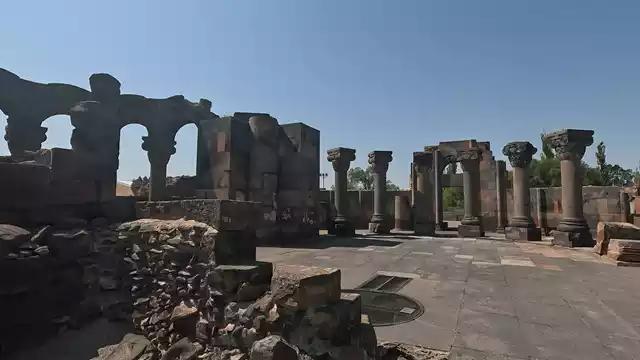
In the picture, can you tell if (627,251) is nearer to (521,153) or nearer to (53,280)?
(521,153)

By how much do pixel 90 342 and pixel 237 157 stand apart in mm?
7633

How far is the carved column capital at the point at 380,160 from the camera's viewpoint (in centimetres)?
1780

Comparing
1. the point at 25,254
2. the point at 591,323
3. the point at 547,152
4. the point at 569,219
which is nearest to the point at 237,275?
the point at 25,254

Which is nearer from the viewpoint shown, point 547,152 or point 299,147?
point 299,147

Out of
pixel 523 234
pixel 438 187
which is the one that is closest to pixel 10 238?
pixel 523 234

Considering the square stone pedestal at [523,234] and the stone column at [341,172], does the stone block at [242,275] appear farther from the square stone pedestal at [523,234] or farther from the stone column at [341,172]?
the square stone pedestal at [523,234]

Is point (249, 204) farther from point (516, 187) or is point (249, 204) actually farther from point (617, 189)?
point (617, 189)

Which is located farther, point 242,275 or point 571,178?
point 571,178

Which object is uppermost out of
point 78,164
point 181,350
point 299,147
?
point 299,147

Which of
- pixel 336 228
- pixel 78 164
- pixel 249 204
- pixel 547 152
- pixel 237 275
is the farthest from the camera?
pixel 547 152

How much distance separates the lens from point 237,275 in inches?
148

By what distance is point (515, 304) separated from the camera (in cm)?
454

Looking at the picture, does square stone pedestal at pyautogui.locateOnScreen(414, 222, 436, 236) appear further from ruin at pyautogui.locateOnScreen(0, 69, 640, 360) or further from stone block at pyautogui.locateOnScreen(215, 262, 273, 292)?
stone block at pyautogui.locateOnScreen(215, 262, 273, 292)

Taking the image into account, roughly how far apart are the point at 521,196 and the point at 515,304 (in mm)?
11273
